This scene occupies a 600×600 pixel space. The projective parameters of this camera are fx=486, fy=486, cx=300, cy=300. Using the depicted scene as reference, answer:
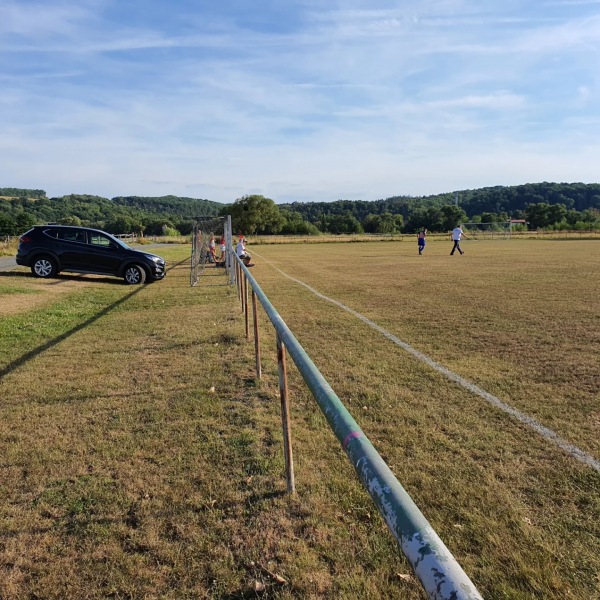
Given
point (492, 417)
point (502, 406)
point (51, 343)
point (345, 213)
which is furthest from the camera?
point (345, 213)

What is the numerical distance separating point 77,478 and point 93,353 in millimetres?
3692

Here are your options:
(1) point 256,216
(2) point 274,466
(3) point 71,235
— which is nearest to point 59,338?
(2) point 274,466

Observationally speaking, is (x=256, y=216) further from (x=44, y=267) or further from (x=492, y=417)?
(x=492, y=417)

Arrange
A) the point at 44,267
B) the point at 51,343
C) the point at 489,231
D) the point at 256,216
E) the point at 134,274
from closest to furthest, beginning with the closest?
the point at 51,343, the point at 44,267, the point at 134,274, the point at 489,231, the point at 256,216

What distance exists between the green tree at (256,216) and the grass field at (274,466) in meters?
110

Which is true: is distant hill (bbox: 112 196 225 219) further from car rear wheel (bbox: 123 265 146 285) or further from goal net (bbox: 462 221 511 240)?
car rear wheel (bbox: 123 265 146 285)

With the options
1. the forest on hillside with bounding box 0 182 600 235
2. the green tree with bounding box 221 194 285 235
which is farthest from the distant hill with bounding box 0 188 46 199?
the green tree with bounding box 221 194 285 235

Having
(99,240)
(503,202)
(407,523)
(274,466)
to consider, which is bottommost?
(274,466)

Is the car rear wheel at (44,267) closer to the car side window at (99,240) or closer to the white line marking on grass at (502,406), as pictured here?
the car side window at (99,240)

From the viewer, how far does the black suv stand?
48.3 ft

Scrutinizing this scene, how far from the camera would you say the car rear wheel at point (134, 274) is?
15.3 meters

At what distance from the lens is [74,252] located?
583 inches

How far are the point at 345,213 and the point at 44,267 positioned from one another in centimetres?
13207

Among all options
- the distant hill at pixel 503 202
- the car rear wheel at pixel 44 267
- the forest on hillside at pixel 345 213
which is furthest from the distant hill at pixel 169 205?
the car rear wheel at pixel 44 267
